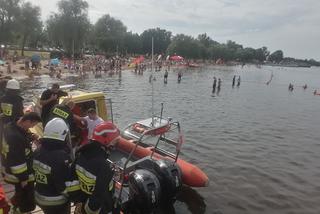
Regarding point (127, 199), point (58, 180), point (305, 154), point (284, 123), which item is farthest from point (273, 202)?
point (284, 123)

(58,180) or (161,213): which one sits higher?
(58,180)

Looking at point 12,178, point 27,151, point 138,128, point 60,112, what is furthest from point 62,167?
point 138,128

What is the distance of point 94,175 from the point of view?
14.5 ft

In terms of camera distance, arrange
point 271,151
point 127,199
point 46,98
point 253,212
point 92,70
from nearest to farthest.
A: point 46,98 → point 127,199 → point 253,212 → point 271,151 → point 92,70

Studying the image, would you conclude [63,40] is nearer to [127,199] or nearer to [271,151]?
[271,151]

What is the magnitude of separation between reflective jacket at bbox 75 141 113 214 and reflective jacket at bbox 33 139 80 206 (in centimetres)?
19

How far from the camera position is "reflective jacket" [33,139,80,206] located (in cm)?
461

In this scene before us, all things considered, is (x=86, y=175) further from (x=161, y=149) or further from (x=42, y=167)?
(x=161, y=149)

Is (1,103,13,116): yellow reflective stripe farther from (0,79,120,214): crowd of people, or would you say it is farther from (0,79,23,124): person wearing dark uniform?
(0,79,120,214): crowd of people

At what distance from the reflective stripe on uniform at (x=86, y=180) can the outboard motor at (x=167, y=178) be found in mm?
4228

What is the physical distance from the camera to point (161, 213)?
9.97 metres

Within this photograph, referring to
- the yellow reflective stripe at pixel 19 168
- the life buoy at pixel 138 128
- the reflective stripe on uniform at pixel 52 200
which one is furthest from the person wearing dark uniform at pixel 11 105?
the life buoy at pixel 138 128

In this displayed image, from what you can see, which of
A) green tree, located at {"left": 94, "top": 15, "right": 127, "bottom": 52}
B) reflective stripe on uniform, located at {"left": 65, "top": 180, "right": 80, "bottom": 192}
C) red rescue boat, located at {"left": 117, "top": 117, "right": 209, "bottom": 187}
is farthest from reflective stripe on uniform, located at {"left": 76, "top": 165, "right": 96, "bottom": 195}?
green tree, located at {"left": 94, "top": 15, "right": 127, "bottom": 52}

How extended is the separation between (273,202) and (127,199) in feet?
20.9
